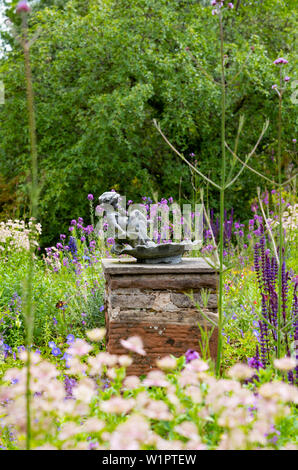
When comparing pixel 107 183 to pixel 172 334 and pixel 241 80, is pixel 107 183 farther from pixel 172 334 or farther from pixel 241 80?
pixel 172 334

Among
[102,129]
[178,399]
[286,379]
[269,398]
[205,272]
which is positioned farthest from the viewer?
[102,129]

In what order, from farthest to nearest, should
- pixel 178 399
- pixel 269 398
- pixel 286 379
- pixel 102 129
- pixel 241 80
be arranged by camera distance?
pixel 241 80
pixel 102 129
pixel 286 379
pixel 178 399
pixel 269 398

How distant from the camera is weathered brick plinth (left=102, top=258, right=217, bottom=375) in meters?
3.16

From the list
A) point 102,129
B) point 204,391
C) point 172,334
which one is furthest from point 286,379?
point 102,129

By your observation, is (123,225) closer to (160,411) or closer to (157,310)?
(157,310)

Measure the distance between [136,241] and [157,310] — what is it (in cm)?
46

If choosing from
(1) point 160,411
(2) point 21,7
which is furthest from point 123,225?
(2) point 21,7

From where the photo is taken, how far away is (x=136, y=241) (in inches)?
132

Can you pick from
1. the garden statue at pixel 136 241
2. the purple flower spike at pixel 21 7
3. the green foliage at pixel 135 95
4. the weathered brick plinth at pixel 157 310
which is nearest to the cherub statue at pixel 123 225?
the garden statue at pixel 136 241

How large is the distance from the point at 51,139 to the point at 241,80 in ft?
10.7

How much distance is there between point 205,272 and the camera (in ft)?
10.4

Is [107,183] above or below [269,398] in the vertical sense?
above

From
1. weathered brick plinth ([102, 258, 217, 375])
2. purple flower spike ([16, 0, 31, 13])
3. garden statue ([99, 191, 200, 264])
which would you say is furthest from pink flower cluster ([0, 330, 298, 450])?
garden statue ([99, 191, 200, 264])

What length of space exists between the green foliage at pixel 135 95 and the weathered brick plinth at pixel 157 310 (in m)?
4.64
